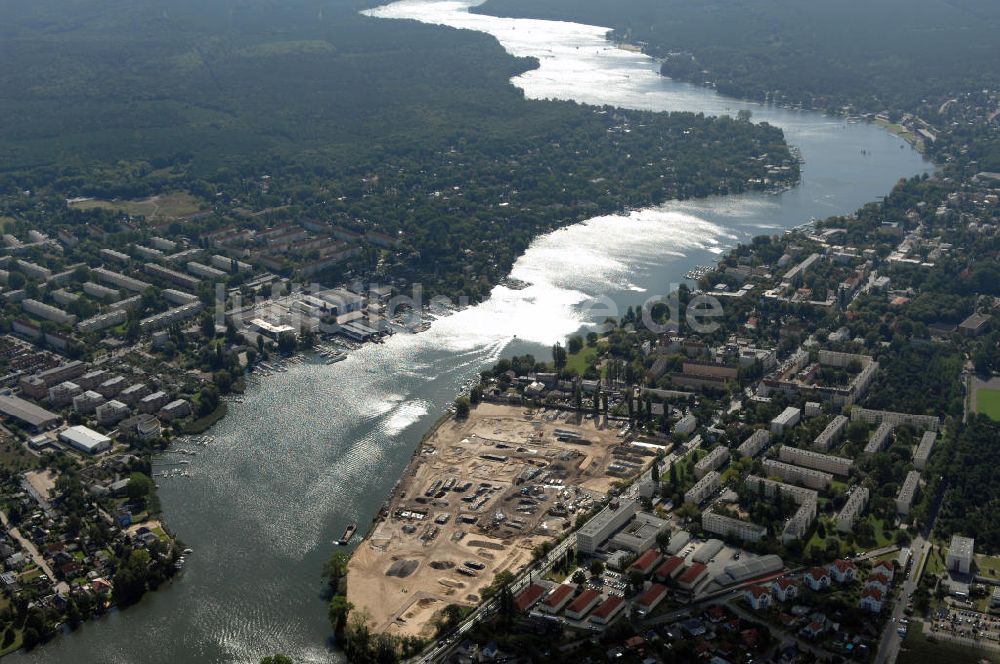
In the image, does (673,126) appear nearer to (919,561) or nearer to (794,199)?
(794,199)

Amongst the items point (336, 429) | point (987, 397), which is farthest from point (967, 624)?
point (336, 429)

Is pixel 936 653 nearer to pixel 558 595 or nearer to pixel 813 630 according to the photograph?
pixel 813 630

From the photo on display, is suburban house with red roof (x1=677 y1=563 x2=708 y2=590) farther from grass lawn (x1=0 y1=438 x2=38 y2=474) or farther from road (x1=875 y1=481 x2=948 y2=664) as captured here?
grass lawn (x1=0 y1=438 x2=38 y2=474)

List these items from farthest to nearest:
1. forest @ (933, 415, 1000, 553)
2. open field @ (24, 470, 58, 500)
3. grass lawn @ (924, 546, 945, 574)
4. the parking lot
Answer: open field @ (24, 470, 58, 500) < forest @ (933, 415, 1000, 553) < grass lawn @ (924, 546, 945, 574) < the parking lot

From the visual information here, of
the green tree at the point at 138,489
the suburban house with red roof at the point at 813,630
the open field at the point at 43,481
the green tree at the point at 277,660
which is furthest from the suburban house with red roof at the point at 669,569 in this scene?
the open field at the point at 43,481

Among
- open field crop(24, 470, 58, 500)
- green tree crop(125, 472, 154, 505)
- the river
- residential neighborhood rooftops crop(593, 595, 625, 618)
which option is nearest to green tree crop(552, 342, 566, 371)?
the river

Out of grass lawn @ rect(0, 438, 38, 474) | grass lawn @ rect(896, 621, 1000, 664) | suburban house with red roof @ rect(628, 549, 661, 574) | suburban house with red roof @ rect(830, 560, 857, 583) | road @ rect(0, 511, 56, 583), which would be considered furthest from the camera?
grass lawn @ rect(0, 438, 38, 474)
